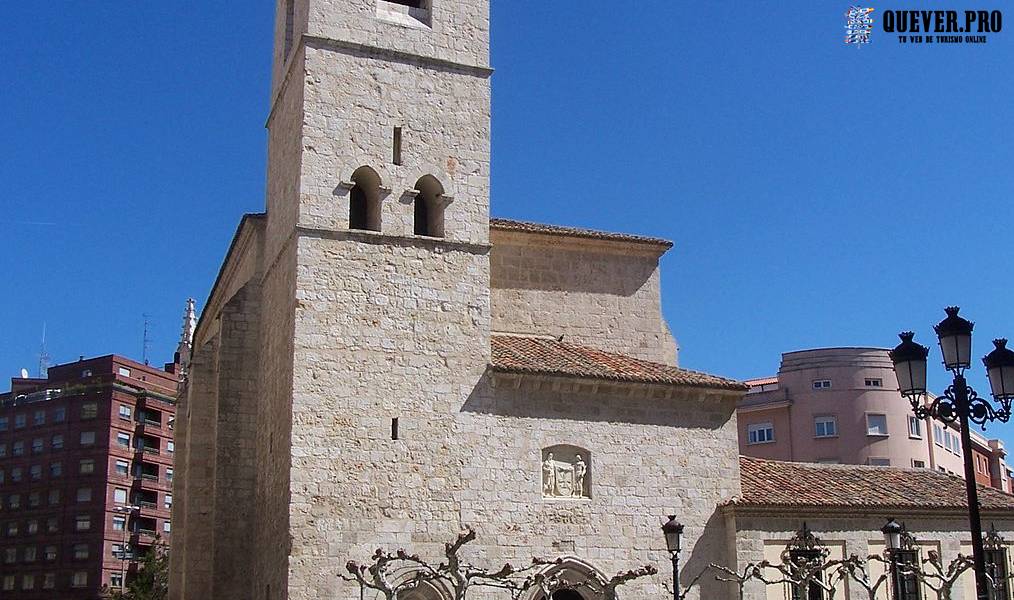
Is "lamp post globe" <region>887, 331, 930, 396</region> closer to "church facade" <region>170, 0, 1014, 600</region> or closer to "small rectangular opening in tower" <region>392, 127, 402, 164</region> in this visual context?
"church facade" <region>170, 0, 1014, 600</region>

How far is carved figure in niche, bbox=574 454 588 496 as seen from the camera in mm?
23203

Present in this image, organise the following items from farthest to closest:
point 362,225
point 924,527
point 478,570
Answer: point 924,527
point 362,225
point 478,570

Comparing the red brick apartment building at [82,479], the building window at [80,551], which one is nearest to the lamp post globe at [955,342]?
the red brick apartment building at [82,479]

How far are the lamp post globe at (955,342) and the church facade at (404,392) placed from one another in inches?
431

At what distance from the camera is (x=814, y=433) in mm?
49000

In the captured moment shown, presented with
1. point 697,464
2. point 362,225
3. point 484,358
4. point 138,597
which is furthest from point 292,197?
point 138,597

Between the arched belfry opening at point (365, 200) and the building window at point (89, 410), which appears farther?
the building window at point (89, 410)

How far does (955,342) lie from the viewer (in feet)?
42.9

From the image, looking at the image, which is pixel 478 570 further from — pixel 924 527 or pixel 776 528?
pixel 924 527

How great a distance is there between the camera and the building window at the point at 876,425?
48.8 metres

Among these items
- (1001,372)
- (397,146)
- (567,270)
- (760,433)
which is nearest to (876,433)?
(760,433)

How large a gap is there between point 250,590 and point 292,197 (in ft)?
26.1

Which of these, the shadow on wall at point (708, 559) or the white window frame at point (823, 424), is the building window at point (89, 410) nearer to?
the white window frame at point (823, 424)

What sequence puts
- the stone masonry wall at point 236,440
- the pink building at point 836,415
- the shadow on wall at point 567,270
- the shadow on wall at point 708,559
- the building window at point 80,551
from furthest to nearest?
the building window at point 80,551 < the pink building at point 836,415 < the shadow on wall at point 567,270 < the shadow on wall at point 708,559 < the stone masonry wall at point 236,440
